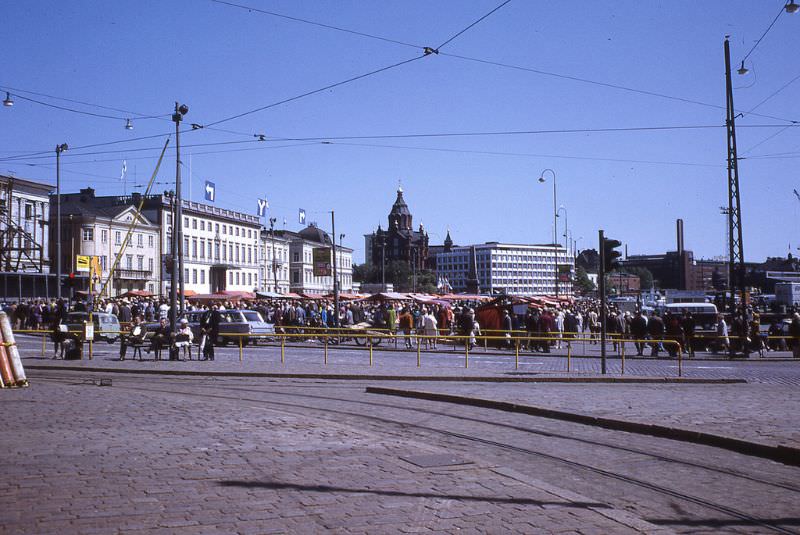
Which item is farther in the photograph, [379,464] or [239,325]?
[239,325]

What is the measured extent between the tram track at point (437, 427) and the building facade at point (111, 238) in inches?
2287

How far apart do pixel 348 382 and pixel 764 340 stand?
64.9 feet

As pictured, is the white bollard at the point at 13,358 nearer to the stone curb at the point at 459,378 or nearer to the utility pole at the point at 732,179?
the stone curb at the point at 459,378

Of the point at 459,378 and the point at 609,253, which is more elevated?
the point at 609,253

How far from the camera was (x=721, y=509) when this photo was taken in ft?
20.6

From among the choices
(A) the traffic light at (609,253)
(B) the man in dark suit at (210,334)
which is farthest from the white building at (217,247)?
(A) the traffic light at (609,253)

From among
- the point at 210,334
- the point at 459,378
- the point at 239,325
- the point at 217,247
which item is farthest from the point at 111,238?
the point at 459,378

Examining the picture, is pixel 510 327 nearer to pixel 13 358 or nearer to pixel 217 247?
pixel 13 358

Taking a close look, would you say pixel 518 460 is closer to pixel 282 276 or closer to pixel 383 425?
pixel 383 425

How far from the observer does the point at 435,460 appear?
7.95 m

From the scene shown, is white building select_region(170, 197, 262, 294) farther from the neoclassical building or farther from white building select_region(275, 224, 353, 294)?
the neoclassical building

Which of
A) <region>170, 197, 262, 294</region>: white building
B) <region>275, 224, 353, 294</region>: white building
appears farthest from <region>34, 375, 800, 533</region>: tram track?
<region>275, 224, 353, 294</region>: white building

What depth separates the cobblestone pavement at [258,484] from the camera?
5.55 meters

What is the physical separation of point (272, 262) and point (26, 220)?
51487 millimetres
